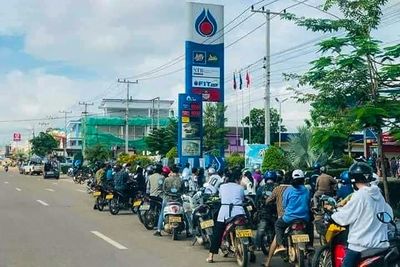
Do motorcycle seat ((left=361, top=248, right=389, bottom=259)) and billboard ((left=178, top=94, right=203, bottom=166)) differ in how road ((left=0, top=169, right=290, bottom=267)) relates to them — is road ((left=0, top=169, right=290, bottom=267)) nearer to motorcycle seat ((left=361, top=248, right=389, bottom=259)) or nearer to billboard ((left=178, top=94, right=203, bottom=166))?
motorcycle seat ((left=361, top=248, right=389, bottom=259))

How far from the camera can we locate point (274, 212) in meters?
10.7

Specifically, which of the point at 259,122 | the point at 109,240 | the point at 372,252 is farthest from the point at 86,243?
the point at 259,122

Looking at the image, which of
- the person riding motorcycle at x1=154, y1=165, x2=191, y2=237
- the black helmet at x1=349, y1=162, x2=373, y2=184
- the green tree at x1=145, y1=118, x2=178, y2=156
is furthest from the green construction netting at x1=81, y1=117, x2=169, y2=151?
the black helmet at x1=349, y1=162, x2=373, y2=184

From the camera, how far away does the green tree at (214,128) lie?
139 feet

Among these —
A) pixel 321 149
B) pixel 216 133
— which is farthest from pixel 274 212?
pixel 216 133

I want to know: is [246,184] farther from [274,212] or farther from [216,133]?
[216,133]

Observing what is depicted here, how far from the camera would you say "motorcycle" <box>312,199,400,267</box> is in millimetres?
6113

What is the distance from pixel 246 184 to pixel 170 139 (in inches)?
1644

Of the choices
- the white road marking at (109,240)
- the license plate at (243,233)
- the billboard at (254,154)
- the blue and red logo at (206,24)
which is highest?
the blue and red logo at (206,24)

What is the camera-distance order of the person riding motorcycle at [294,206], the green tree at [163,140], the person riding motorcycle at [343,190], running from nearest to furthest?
1. the person riding motorcycle at [294,206]
2. the person riding motorcycle at [343,190]
3. the green tree at [163,140]

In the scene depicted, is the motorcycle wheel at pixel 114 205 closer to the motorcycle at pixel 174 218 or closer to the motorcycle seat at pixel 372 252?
the motorcycle at pixel 174 218

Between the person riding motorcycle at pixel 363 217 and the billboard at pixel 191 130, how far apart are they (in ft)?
88.2

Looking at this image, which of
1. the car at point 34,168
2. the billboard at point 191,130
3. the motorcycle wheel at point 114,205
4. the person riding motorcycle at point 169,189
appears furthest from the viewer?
the car at point 34,168

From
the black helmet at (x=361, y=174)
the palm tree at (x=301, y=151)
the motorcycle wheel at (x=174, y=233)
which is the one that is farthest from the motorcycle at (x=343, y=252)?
the palm tree at (x=301, y=151)
